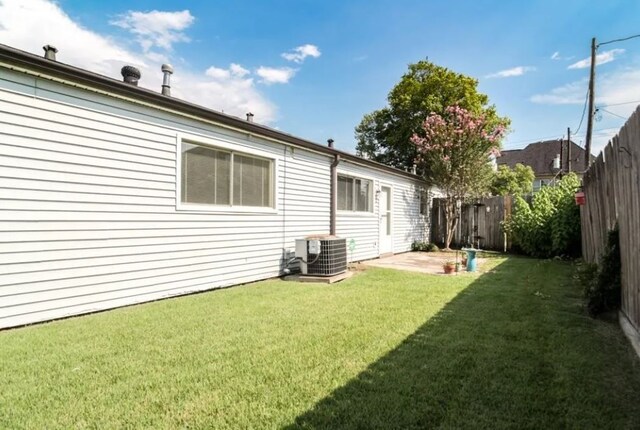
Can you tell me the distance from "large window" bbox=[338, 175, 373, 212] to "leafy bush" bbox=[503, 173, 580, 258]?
4.69 metres

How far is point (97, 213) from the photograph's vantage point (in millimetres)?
4496

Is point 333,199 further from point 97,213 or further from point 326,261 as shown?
point 97,213

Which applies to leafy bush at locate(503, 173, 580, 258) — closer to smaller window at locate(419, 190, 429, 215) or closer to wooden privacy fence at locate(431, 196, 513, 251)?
wooden privacy fence at locate(431, 196, 513, 251)

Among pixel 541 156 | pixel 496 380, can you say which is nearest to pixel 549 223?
pixel 496 380

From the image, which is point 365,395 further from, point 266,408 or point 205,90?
point 205,90

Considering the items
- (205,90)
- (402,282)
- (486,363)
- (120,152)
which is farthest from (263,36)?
(486,363)

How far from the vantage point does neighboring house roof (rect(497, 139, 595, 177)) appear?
1269 inches

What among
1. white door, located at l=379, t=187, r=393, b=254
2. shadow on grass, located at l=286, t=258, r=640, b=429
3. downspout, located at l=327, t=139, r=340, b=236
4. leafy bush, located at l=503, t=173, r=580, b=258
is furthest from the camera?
white door, located at l=379, t=187, r=393, b=254

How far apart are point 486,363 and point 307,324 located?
182cm

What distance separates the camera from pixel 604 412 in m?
2.08

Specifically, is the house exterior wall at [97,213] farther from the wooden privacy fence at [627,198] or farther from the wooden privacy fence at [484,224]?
the wooden privacy fence at [484,224]

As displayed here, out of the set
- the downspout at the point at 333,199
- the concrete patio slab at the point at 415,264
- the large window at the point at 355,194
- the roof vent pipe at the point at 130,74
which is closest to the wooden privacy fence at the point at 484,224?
the concrete patio slab at the point at 415,264

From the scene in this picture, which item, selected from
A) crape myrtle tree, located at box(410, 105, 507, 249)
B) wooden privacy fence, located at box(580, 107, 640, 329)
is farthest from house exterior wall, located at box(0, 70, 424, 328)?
crape myrtle tree, located at box(410, 105, 507, 249)

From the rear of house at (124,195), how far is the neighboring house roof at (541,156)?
105 ft
